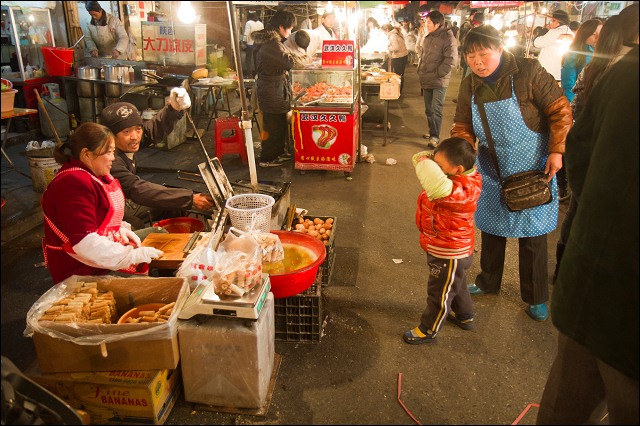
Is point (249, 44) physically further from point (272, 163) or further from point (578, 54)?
point (578, 54)

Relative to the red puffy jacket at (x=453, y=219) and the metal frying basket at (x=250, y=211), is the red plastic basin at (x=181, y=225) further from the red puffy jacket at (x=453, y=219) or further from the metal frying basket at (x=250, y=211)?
the red puffy jacket at (x=453, y=219)

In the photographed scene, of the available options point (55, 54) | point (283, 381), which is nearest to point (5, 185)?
point (55, 54)

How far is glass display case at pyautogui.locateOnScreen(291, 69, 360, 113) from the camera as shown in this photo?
7.69 m

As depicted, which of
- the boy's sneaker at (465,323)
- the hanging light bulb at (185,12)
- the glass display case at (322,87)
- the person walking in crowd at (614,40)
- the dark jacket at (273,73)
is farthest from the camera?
the hanging light bulb at (185,12)

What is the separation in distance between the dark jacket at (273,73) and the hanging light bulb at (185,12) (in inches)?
246

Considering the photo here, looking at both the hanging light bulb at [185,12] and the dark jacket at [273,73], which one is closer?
the dark jacket at [273,73]

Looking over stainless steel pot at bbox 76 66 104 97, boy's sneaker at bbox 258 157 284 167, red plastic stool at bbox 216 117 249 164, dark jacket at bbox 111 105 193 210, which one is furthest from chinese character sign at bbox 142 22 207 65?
dark jacket at bbox 111 105 193 210

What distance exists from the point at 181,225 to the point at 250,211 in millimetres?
1118

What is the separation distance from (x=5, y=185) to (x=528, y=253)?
703 cm

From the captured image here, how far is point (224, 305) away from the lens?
9.27 ft

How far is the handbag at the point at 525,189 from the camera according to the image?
3752 mm

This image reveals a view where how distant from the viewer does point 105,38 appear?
34.8ft

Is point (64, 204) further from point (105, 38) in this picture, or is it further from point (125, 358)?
point (105, 38)

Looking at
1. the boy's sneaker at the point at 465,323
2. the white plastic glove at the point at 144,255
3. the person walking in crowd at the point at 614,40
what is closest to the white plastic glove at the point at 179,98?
the white plastic glove at the point at 144,255
